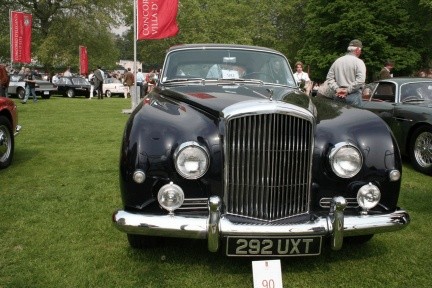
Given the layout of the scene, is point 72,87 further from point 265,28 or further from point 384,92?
point 265,28

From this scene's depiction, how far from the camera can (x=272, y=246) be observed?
302 cm

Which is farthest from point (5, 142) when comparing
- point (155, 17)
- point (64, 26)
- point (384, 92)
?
point (64, 26)

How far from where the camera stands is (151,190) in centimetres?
318

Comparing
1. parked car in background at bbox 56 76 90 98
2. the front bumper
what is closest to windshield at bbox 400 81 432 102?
the front bumper

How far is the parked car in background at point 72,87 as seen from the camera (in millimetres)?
28188

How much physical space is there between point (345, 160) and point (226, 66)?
6.93 ft

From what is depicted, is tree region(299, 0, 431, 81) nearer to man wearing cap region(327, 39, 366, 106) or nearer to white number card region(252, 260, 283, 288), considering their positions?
man wearing cap region(327, 39, 366, 106)

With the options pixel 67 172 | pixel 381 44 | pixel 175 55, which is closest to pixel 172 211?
pixel 175 55

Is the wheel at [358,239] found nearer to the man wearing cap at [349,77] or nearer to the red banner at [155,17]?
the man wearing cap at [349,77]

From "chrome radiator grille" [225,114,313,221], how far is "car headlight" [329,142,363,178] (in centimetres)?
22

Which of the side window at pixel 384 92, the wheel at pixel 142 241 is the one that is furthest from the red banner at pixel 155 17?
the wheel at pixel 142 241

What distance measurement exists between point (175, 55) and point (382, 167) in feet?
9.10

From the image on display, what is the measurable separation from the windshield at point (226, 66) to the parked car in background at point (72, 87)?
80.2ft

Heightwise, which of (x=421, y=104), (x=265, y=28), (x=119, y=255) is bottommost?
(x=119, y=255)
